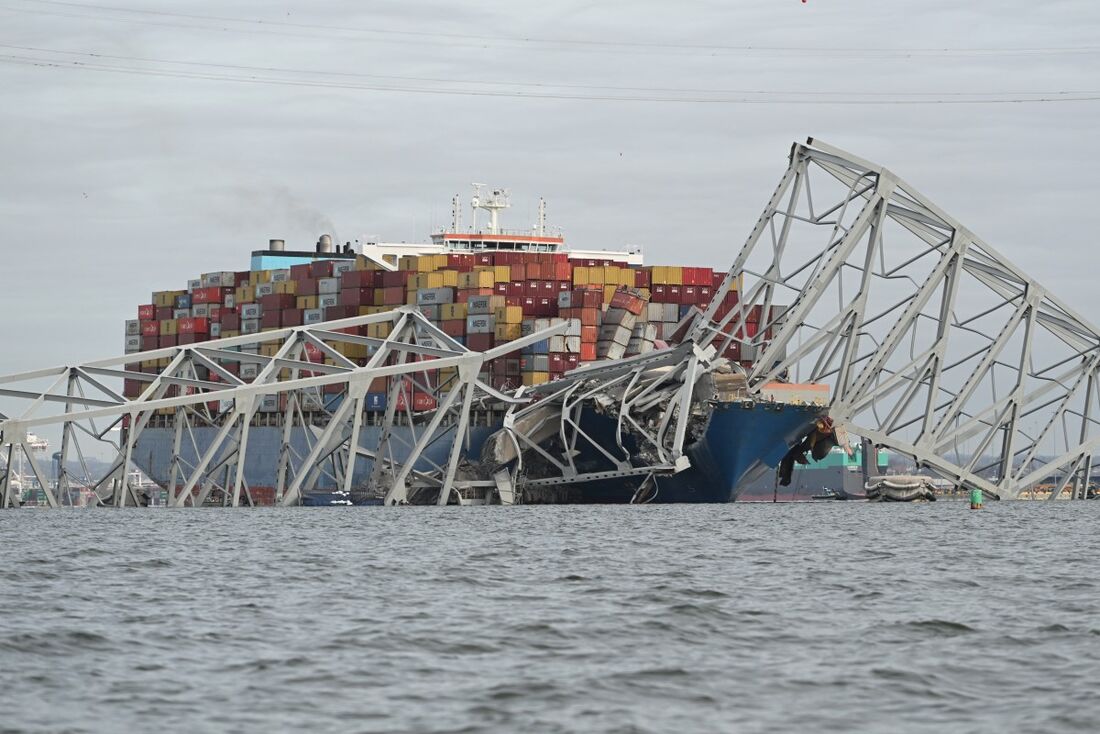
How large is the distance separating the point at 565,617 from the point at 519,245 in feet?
308

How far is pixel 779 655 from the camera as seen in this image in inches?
833

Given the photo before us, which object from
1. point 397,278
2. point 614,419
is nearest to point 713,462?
point 614,419

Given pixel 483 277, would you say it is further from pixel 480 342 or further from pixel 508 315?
pixel 480 342

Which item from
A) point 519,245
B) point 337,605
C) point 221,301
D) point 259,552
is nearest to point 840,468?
point 519,245

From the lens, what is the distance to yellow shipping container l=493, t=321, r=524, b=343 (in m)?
97.2

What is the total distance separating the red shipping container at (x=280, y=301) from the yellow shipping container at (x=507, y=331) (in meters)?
22.0

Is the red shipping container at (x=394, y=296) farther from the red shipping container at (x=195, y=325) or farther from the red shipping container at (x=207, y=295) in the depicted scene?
the red shipping container at (x=195, y=325)

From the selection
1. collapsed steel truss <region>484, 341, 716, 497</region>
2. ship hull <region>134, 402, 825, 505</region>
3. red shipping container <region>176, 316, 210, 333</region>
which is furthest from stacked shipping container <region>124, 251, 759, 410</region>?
ship hull <region>134, 402, 825, 505</region>

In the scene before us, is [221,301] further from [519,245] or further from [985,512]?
[985,512]

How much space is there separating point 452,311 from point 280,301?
18.7 meters

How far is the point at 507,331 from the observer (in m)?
97.6

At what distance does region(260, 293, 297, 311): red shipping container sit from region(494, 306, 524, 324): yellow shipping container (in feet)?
71.8

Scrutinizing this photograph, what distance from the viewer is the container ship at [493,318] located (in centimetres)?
7412

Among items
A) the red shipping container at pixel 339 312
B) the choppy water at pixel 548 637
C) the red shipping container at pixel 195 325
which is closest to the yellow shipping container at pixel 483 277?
the red shipping container at pixel 339 312
